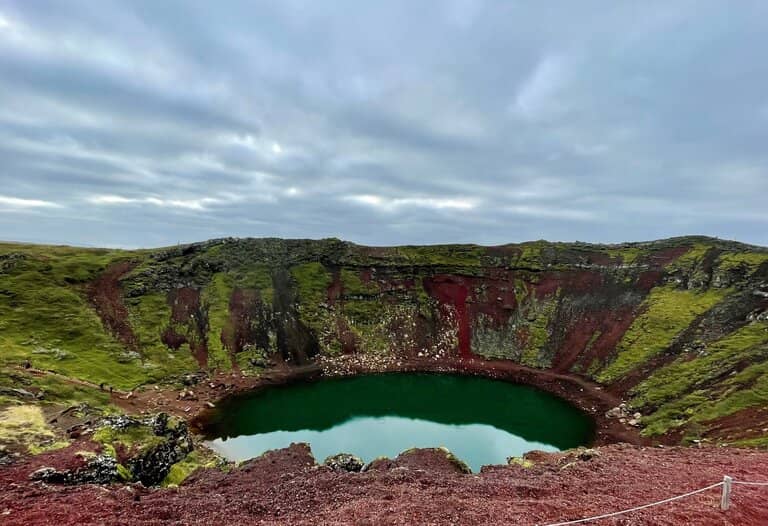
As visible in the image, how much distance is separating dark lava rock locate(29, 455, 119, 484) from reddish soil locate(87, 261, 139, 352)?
121 feet

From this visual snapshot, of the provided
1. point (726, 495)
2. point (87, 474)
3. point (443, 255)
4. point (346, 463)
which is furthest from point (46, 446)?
point (443, 255)

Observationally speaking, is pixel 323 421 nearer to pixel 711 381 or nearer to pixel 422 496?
pixel 422 496

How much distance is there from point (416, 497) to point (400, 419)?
31.4 metres

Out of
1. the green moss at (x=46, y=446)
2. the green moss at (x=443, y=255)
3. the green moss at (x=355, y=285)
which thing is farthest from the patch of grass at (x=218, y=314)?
the green moss at (x=443, y=255)

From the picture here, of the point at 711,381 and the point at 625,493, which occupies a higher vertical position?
the point at 625,493

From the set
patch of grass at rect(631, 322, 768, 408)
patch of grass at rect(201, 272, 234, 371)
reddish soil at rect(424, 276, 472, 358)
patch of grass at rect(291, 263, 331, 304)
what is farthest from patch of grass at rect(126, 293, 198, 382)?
patch of grass at rect(631, 322, 768, 408)

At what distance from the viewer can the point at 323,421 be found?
4322 centimetres

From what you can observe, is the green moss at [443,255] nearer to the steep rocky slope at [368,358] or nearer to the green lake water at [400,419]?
the steep rocky slope at [368,358]

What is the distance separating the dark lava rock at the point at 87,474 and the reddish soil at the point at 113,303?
36.9 metres

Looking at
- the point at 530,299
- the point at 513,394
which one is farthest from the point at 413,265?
the point at 513,394

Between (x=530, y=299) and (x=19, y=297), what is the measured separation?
7392 cm

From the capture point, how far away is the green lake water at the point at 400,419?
36.2 m

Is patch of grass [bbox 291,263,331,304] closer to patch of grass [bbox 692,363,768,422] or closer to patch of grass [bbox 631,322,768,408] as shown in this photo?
patch of grass [bbox 631,322,768,408]

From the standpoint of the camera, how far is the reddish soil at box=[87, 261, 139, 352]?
52.8 meters
